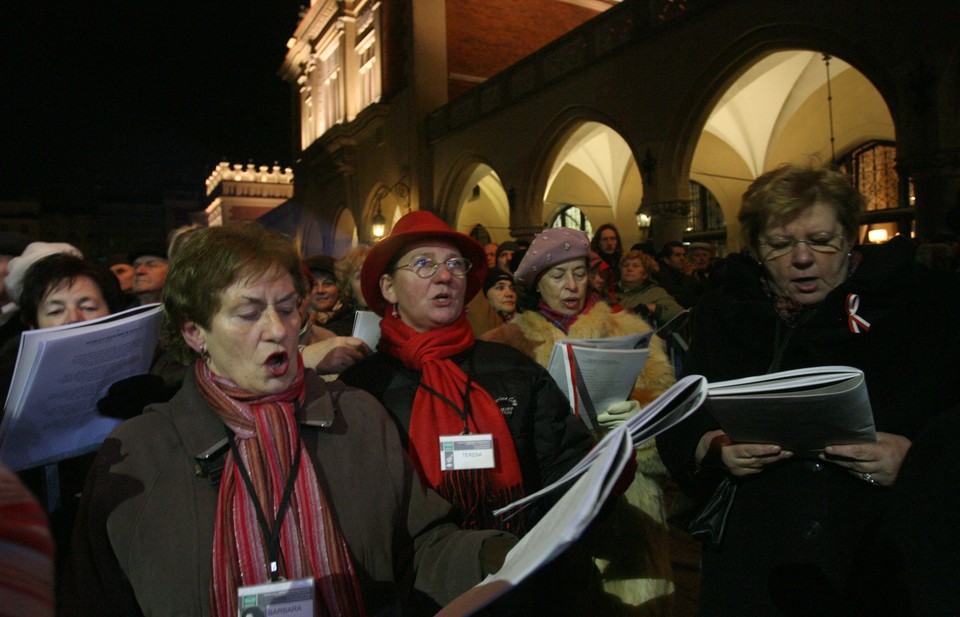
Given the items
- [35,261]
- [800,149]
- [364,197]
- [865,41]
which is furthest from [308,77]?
[35,261]

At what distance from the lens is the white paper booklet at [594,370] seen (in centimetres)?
273

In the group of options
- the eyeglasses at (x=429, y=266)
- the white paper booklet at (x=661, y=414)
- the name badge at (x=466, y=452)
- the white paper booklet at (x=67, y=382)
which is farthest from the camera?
the eyeglasses at (x=429, y=266)

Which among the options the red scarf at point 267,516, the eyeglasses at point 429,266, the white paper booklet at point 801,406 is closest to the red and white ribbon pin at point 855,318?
the white paper booklet at point 801,406

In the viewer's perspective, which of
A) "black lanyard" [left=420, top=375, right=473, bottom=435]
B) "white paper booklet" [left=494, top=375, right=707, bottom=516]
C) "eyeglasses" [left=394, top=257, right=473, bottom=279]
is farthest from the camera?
"eyeglasses" [left=394, top=257, right=473, bottom=279]

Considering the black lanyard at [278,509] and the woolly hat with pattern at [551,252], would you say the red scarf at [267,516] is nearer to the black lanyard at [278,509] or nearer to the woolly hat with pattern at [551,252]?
the black lanyard at [278,509]

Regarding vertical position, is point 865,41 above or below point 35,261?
above

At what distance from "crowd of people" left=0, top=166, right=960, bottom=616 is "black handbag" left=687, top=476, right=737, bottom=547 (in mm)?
18

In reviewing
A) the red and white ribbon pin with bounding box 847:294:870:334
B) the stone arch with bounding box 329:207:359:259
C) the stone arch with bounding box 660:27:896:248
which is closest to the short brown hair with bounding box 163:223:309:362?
the red and white ribbon pin with bounding box 847:294:870:334

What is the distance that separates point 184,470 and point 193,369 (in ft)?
1.04

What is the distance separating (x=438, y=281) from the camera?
2.56 metres

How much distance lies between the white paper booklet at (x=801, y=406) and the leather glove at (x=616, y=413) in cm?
117

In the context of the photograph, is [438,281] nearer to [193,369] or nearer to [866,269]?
[193,369]

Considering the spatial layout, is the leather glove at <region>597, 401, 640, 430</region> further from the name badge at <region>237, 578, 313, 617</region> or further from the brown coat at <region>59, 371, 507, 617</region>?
the name badge at <region>237, 578, 313, 617</region>

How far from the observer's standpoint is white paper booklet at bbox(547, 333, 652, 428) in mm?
2727
